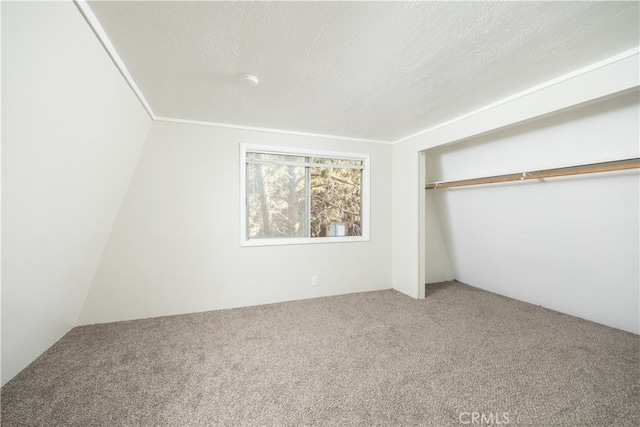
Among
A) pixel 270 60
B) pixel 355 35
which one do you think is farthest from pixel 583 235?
pixel 270 60

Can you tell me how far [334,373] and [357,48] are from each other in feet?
7.20

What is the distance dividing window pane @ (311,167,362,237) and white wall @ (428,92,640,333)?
3.98ft

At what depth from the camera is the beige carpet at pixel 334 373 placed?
146 centimetres

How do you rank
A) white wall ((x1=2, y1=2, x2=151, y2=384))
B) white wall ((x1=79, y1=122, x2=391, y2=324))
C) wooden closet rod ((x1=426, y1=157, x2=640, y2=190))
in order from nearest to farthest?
1. white wall ((x1=2, y1=2, x2=151, y2=384))
2. wooden closet rod ((x1=426, y1=157, x2=640, y2=190))
3. white wall ((x1=79, y1=122, x2=391, y2=324))

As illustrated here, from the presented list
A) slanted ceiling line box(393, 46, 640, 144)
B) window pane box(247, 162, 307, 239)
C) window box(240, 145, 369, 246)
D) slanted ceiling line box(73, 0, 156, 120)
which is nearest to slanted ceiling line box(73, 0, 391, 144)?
slanted ceiling line box(73, 0, 156, 120)

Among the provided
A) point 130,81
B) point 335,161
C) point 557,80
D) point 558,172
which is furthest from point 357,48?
point 558,172

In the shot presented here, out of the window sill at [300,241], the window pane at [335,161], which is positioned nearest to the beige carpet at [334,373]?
the window sill at [300,241]

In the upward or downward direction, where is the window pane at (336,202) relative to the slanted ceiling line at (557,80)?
downward

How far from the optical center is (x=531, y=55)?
1.59m

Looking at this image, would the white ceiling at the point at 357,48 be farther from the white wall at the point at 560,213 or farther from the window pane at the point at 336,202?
the window pane at the point at 336,202

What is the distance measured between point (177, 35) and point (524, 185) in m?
3.33

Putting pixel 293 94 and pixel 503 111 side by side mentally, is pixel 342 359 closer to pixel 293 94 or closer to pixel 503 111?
pixel 293 94

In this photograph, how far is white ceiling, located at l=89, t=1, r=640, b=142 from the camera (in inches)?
49.0

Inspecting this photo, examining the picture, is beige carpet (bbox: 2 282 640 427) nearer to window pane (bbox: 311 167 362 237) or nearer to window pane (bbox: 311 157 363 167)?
window pane (bbox: 311 167 362 237)
